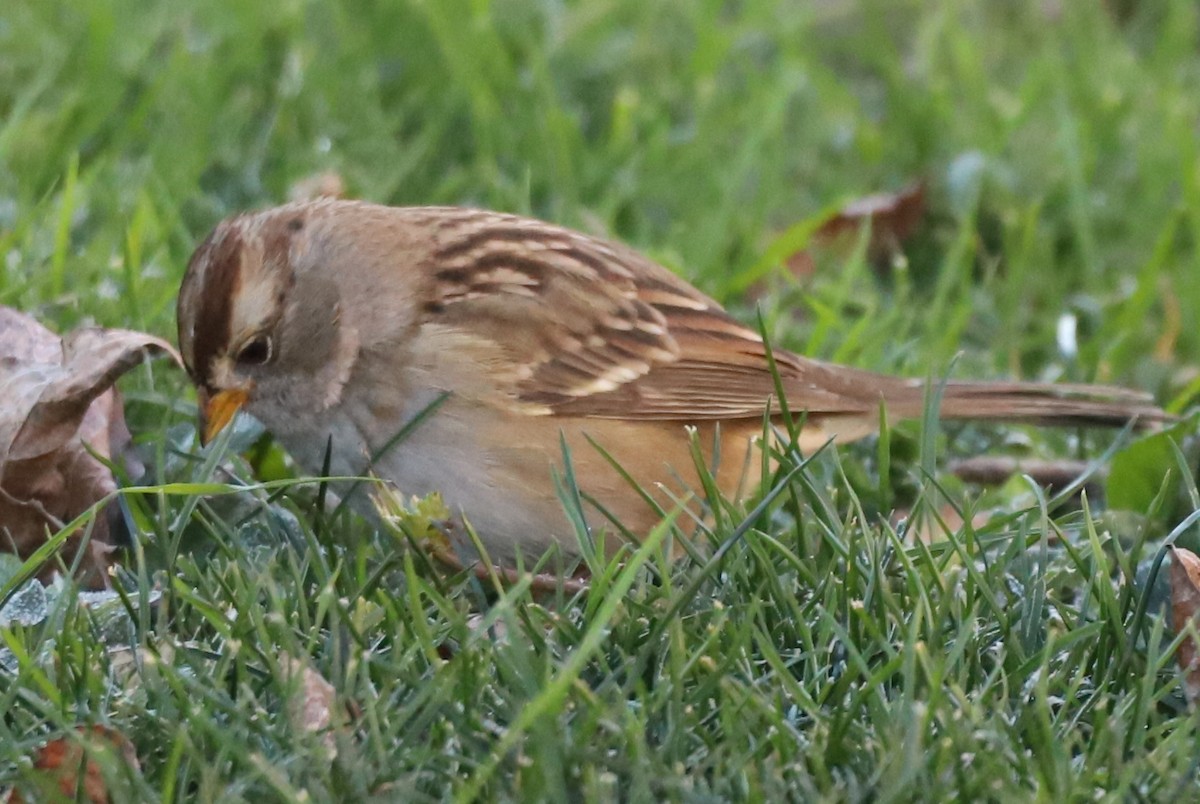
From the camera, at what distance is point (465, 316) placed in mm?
4020

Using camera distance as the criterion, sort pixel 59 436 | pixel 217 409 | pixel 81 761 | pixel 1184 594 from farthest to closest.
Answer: pixel 217 409, pixel 59 436, pixel 1184 594, pixel 81 761

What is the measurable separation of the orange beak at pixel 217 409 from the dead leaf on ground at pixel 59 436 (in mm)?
190

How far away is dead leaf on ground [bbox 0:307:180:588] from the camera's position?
351 centimetres

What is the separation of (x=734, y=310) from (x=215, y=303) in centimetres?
195

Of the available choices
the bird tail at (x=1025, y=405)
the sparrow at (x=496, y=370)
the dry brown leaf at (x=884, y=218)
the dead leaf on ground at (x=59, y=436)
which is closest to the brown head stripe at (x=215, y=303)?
the sparrow at (x=496, y=370)

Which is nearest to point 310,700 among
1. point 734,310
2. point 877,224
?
point 734,310

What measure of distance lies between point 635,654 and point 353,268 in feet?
5.10

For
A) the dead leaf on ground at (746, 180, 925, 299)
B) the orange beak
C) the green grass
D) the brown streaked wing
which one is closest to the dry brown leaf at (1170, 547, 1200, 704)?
the green grass

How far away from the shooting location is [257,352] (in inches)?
A: 156

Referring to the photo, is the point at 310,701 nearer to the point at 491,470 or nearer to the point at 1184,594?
the point at 491,470

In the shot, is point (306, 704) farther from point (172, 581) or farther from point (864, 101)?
point (864, 101)

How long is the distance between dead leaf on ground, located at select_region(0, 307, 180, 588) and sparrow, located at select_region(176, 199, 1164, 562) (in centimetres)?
26

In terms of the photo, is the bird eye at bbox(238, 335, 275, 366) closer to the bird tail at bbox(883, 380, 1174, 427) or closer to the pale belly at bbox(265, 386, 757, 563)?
the pale belly at bbox(265, 386, 757, 563)

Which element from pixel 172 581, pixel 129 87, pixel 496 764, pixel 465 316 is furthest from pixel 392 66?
pixel 496 764
